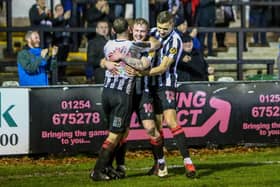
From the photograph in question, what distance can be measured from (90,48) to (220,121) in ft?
9.30

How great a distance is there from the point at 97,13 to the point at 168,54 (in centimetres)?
796

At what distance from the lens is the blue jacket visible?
1745cm

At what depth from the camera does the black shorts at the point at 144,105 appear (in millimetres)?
13289

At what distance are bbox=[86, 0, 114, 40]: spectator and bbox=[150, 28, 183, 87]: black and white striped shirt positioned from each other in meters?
7.48

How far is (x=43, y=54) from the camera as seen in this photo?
17500mm

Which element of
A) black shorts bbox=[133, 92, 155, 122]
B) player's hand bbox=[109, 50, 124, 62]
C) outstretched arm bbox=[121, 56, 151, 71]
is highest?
player's hand bbox=[109, 50, 124, 62]

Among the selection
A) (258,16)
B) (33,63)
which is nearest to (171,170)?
(33,63)

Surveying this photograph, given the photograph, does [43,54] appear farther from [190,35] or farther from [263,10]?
[263,10]

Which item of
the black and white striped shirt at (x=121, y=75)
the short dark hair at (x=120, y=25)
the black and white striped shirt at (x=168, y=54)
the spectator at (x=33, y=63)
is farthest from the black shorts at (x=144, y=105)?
the spectator at (x=33, y=63)

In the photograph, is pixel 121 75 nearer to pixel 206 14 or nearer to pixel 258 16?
pixel 206 14

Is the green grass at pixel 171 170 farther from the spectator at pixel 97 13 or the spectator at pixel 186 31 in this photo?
the spectator at pixel 97 13

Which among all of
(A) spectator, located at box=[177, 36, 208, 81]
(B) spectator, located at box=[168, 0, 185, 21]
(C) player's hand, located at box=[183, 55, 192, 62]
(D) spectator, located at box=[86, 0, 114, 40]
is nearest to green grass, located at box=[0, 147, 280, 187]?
(A) spectator, located at box=[177, 36, 208, 81]

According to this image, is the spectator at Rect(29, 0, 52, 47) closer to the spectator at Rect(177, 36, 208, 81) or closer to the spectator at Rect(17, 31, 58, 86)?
the spectator at Rect(17, 31, 58, 86)

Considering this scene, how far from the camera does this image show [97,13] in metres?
21.0
